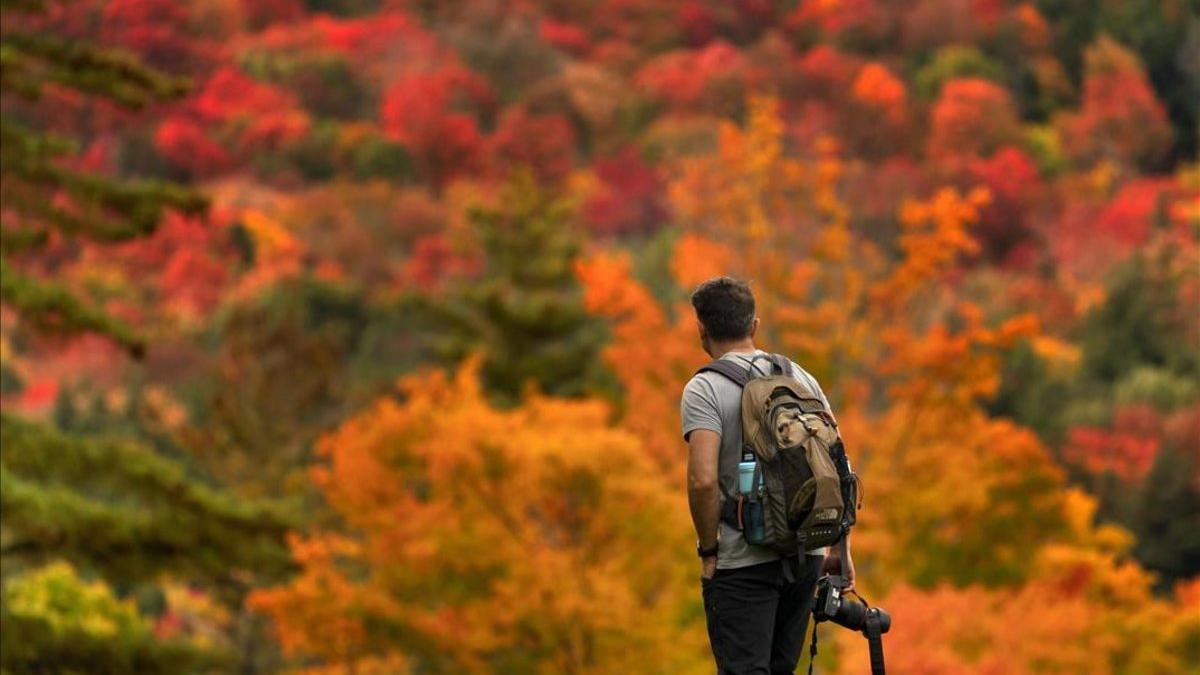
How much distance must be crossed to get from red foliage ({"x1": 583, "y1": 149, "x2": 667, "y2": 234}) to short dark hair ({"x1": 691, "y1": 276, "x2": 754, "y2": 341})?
310 ft

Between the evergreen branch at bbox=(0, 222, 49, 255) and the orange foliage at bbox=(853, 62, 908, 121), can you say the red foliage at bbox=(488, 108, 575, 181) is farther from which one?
the evergreen branch at bbox=(0, 222, 49, 255)

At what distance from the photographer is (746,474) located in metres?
6.63

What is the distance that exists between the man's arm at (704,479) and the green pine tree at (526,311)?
38307 millimetres

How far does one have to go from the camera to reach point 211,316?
281 feet

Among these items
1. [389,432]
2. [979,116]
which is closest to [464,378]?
[389,432]

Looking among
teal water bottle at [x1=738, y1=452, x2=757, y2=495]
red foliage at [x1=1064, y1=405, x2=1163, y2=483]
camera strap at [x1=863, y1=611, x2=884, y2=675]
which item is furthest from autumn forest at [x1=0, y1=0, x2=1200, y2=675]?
camera strap at [x1=863, y1=611, x2=884, y2=675]

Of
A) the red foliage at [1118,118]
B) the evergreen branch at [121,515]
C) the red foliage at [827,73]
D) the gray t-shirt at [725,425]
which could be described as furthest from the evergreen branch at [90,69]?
the red foliage at [827,73]

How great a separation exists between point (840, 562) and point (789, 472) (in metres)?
0.51

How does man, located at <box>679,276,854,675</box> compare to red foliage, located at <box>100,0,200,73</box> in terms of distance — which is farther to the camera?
red foliage, located at <box>100,0,200,73</box>

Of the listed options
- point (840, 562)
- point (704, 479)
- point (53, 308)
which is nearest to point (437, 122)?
point (53, 308)

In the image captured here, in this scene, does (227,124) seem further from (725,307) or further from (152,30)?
(725,307)

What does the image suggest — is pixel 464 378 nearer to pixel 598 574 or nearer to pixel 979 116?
pixel 598 574

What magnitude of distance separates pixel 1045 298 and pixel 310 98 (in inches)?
2460

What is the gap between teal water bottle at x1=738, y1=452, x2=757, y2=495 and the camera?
6.62 metres
